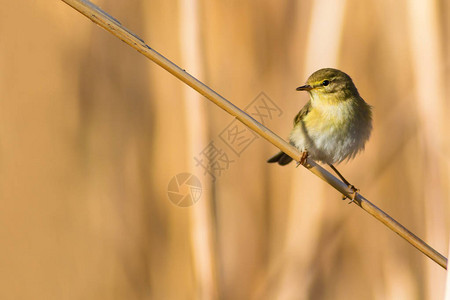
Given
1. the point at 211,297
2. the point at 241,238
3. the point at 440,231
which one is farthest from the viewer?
the point at 241,238

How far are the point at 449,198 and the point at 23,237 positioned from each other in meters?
1.86

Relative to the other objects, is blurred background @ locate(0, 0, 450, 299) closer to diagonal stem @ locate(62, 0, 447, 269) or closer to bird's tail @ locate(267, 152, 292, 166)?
bird's tail @ locate(267, 152, 292, 166)

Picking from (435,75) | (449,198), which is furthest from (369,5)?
(449,198)

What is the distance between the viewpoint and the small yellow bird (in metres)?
2.09

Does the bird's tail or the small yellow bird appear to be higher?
the small yellow bird

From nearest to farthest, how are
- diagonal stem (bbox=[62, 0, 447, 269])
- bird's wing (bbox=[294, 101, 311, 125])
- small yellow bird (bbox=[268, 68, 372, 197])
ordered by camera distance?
1. diagonal stem (bbox=[62, 0, 447, 269])
2. small yellow bird (bbox=[268, 68, 372, 197])
3. bird's wing (bbox=[294, 101, 311, 125])

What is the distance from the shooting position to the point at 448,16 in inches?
89.1

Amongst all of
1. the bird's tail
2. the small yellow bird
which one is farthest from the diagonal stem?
the bird's tail

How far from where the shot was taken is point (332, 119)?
209cm

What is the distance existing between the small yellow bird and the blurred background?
0.09 meters

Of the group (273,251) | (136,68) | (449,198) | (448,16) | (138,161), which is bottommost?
(273,251)

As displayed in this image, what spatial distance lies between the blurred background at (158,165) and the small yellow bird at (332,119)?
9 cm

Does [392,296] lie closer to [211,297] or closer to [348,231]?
[348,231]

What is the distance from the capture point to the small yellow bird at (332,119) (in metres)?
2.09
